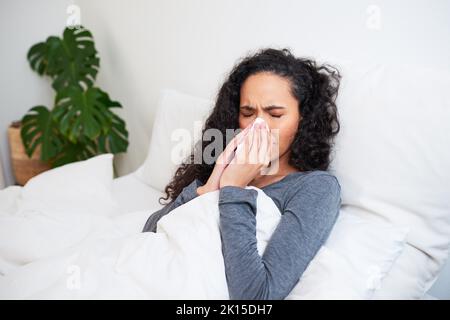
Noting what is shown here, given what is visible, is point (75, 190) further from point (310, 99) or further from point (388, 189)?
point (388, 189)

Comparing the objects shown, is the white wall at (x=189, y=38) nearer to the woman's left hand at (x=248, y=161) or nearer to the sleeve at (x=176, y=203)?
the woman's left hand at (x=248, y=161)

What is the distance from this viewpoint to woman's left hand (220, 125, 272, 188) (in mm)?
1083

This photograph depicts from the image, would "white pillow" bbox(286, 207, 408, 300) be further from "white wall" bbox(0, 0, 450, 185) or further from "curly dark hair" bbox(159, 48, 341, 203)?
"white wall" bbox(0, 0, 450, 185)

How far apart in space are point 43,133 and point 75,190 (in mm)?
974

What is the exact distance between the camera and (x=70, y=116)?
2201 mm

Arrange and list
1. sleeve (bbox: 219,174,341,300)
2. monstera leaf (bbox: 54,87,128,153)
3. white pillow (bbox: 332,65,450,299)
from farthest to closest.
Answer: monstera leaf (bbox: 54,87,128,153), white pillow (bbox: 332,65,450,299), sleeve (bbox: 219,174,341,300)

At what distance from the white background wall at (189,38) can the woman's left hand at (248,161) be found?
42 cm

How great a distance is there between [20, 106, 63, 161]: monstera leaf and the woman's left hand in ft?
5.41

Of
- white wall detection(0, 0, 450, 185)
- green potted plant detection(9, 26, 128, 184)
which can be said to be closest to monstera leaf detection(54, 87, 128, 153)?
green potted plant detection(9, 26, 128, 184)

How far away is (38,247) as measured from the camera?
1.24m

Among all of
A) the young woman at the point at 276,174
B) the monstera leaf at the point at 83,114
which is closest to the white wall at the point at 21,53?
the monstera leaf at the point at 83,114

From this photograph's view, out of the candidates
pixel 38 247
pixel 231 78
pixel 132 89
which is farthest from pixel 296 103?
pixel 132 89
